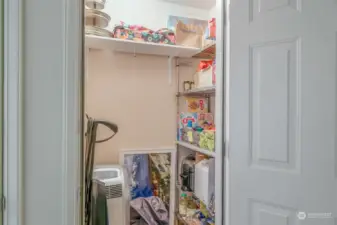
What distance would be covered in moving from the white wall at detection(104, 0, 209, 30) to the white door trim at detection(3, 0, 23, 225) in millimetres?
1392

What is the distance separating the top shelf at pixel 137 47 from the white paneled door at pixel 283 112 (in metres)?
A: 0.90

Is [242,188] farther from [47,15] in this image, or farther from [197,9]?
[197,9]

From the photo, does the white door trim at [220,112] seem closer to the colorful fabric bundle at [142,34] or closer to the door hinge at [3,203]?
the colorful fabric bundle at [142,34]

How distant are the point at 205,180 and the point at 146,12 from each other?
1.69 meters

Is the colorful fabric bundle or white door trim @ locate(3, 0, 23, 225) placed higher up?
the colorful fabric bundle

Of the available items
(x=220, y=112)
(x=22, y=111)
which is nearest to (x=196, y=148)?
(x=220, y=112)

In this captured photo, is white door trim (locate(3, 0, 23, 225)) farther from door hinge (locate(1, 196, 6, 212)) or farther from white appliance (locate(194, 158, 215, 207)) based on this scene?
white appliance (locate(194, 158, 215, 207))

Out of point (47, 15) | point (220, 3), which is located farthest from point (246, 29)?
point (47, 15)

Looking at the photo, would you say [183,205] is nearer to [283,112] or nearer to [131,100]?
[131,100]

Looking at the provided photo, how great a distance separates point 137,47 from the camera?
6.66 feet

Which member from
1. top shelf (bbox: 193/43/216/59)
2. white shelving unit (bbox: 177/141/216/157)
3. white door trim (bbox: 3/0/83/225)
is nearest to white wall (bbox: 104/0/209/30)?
top shelf (bbox: 193/43/216/59)

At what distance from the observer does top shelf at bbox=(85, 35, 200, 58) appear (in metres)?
1.86

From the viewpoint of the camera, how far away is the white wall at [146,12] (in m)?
2.16

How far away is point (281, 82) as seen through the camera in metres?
1.04
